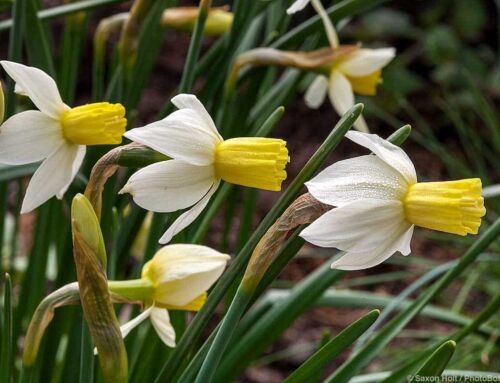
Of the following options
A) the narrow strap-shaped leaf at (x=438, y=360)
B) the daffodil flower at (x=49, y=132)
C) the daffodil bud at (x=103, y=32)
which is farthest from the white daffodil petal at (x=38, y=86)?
the daffodil bud at (x=103, y=32)

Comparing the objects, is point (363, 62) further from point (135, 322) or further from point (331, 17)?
point (135, 322)

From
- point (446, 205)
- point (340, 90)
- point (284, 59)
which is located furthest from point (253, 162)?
point (340, 90)

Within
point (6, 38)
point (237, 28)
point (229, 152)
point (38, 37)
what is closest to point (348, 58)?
point (237, 28)

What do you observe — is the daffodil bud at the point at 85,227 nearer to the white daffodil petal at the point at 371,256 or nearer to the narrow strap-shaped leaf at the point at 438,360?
the white daffodil petal at the point at 371,256

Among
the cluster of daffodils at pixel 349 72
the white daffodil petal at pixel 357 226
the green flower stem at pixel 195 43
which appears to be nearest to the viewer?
the white daffodil petal at pixel 357 226

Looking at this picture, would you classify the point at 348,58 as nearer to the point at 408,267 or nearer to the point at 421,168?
the point at 408,267

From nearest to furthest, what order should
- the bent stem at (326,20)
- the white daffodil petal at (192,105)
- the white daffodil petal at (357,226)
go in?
the white daffodil petal at (357,226) → the white daffodil petal at (192,105) → the bent stem at (326,20)

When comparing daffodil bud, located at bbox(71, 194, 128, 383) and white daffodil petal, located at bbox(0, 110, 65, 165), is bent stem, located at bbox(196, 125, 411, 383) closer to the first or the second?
daffodil bud, located at bbox(71, 194, 128, 383)
